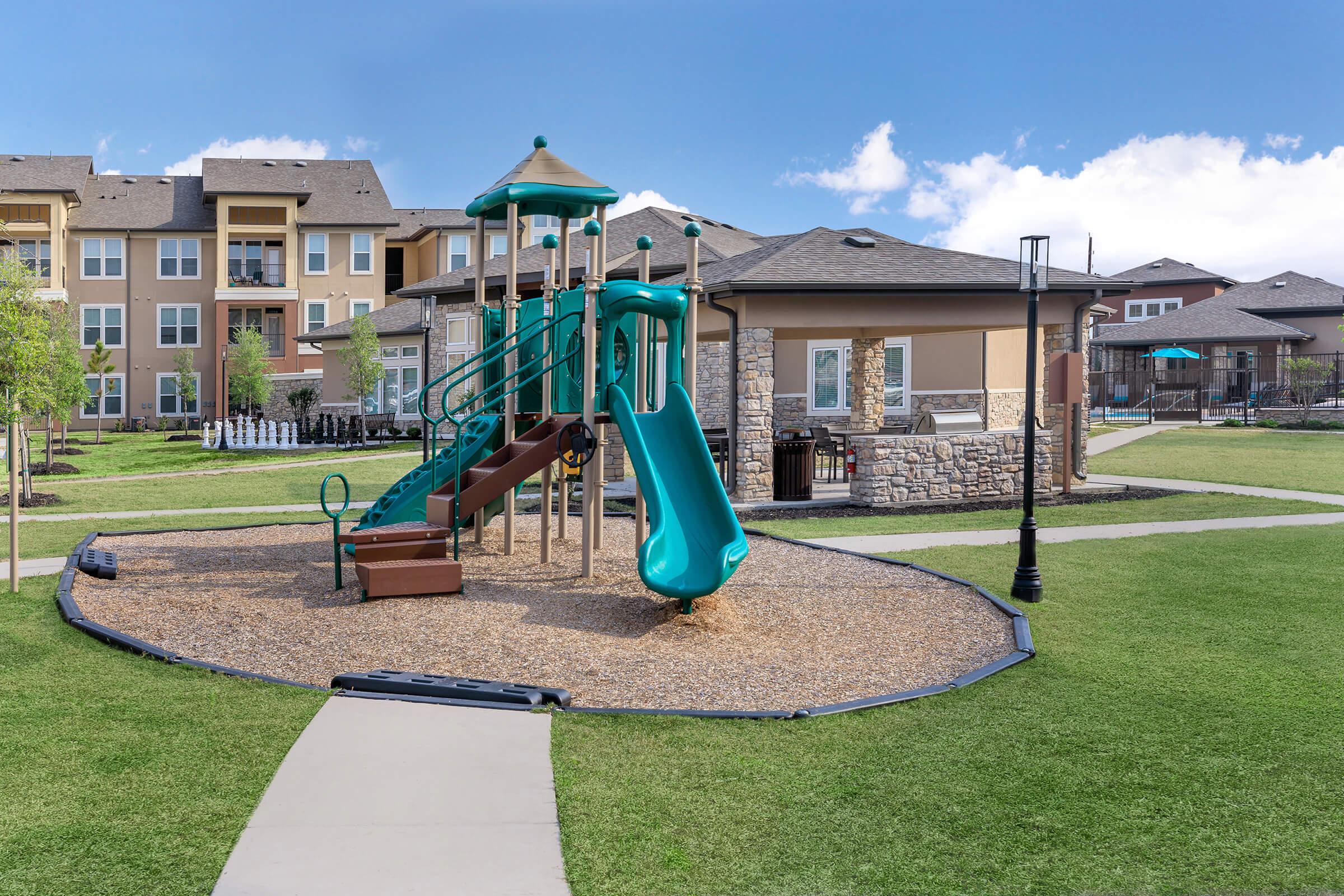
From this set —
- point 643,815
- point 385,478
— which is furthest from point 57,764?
point 385,478

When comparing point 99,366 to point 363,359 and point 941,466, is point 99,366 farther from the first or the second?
point 941,466

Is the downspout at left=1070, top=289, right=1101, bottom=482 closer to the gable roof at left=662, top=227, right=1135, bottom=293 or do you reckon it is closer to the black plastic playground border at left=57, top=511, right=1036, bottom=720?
the gable roof at left=662, top=227, right=1135, bottom=293

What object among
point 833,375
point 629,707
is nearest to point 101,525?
point 629,707

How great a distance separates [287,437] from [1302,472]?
28737 millimetres

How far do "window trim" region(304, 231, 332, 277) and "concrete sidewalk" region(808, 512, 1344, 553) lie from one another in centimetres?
3808

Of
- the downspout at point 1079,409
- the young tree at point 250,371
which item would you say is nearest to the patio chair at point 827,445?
the downspout at point 1079,409

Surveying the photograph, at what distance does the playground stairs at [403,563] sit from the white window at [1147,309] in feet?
191

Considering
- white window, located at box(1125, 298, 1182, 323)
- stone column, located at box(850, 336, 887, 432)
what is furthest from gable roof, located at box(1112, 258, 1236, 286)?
stone column, located at box(850, 336, 887, 432)

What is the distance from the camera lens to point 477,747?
5316 millimetres

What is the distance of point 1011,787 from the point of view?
4.89 meters

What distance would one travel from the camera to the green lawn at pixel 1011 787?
4.03 m

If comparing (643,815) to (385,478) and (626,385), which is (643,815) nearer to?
(626,385)

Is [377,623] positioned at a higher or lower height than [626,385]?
lower

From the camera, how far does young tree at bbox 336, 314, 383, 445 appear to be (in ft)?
119
